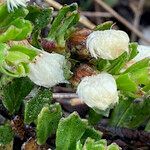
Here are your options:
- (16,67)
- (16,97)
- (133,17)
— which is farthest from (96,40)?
(133,17)

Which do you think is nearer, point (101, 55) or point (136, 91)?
point (101, 55)

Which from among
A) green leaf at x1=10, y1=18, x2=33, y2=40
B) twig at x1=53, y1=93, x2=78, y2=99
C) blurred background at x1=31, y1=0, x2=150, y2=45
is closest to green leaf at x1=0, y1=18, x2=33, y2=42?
green leaf at x1=10, y1=18, x2=33, y2=40

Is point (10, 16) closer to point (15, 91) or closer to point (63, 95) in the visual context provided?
point (15, 91)

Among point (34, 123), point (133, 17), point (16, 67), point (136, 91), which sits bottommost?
point (133, 17)

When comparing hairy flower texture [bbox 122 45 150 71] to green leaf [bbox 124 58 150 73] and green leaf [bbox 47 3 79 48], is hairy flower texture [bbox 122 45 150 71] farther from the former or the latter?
green leaf [bbox 47 3 79 48]

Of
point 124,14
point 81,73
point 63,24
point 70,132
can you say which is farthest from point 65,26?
point 124,14

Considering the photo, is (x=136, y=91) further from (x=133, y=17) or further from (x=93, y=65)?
(x=133, y=17)

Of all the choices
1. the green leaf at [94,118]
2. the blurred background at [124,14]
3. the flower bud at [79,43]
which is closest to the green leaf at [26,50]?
the flower bud at [79,43]

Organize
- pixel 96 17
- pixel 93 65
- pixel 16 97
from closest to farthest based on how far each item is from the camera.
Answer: pixel 93 65 → pixel 16 97 → pixel 96 17
